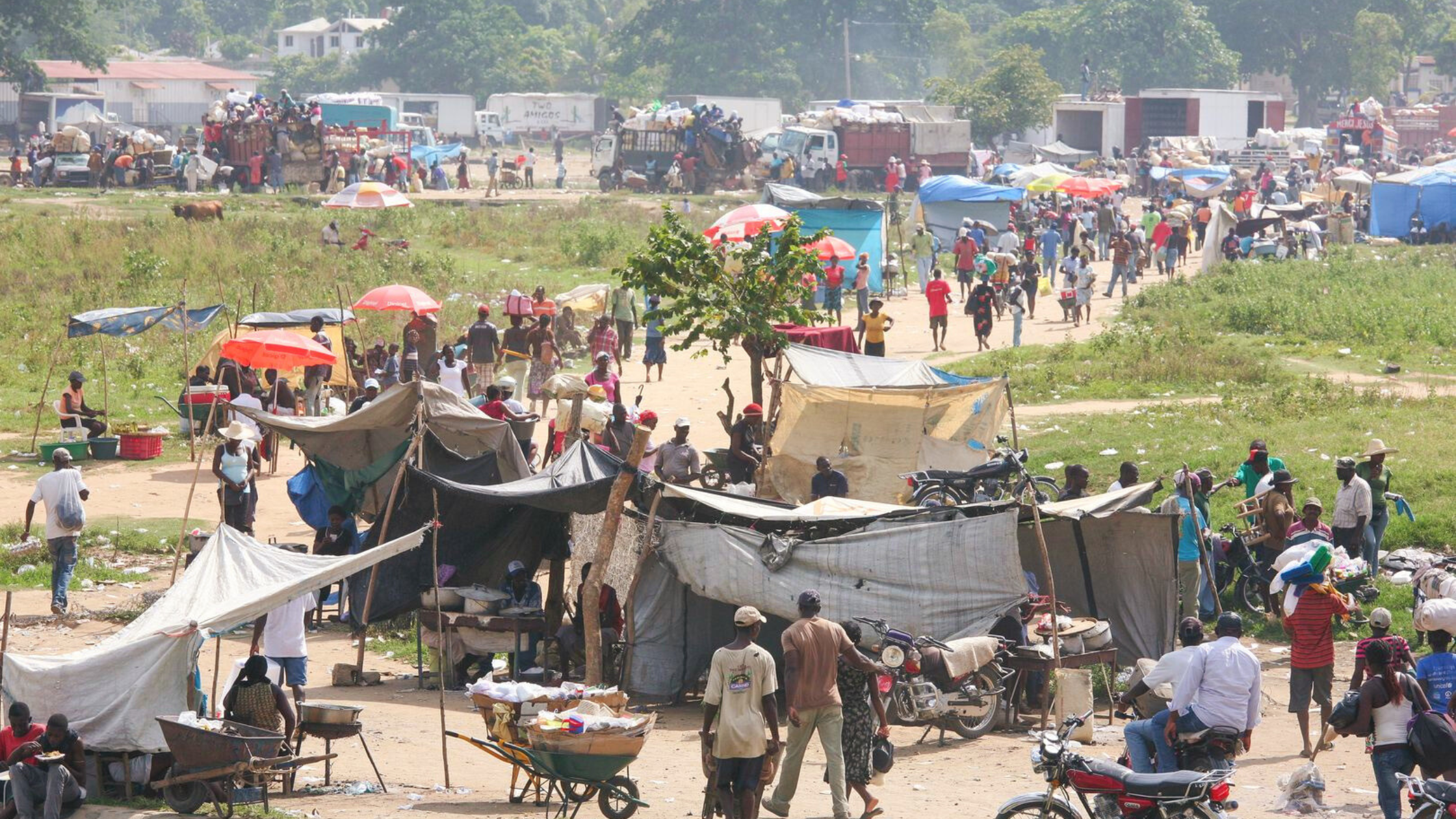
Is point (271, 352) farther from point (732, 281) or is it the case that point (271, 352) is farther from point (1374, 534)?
point (1374, 534)

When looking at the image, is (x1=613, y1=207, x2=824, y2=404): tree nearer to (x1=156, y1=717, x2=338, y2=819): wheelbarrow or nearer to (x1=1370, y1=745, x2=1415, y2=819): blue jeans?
(x1=156, y1=717, x2=338, y2=819): wheelbarrow

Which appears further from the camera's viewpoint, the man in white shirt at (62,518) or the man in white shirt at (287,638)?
the man in white shirt at (62,518)

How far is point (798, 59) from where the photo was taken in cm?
8500

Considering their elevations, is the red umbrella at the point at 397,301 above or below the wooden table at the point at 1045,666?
above

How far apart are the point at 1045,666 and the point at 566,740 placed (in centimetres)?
354

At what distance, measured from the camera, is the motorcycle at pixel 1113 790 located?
24.6ft

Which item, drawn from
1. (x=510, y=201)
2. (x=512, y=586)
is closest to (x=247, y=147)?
(x=510, y=201)

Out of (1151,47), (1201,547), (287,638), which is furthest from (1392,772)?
(1151,47)

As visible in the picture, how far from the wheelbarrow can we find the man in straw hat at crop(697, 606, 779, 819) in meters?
2.19

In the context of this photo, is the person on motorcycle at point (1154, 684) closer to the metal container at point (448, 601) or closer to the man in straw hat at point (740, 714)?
Result: the man in straw hat at point (740, 714)

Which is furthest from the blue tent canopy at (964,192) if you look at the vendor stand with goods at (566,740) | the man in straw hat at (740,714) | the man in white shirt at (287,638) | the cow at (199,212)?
the man in straw hat at (740,714)

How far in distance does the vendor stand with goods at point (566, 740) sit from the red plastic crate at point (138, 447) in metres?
10.2

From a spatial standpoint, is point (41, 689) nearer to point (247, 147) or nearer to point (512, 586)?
point (512, 586)

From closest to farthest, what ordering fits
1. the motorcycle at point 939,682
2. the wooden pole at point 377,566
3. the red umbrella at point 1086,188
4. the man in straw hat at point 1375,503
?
the motorcycle at point 939,682
the wooden pole at point 377,566
the man in straw hat at point 1375,503
the red umbrella at point 1086,188
